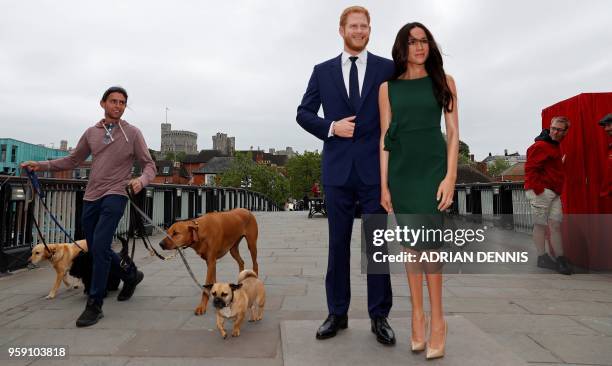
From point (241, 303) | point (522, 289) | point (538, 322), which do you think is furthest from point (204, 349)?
point (522, 289)

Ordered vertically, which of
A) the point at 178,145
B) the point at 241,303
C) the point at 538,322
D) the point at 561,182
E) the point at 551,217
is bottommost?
the point at 538,322

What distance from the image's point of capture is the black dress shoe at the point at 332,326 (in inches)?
108

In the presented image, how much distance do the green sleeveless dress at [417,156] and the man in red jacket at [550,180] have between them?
375 cm

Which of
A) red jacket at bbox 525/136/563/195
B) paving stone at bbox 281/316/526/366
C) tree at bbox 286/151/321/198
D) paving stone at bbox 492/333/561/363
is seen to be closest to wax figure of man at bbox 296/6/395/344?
paving stone at bbox 281/316/526/366

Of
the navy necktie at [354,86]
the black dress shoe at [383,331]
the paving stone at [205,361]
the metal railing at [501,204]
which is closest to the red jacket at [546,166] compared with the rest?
the navy necktie at [354,86]

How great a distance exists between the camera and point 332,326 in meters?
2.80

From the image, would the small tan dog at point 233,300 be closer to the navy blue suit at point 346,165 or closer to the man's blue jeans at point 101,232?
the navy blue suit at point 346,165

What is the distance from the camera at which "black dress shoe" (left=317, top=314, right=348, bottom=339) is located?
2744mm

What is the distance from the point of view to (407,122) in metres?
2.47

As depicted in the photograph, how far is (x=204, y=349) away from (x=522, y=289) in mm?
3593

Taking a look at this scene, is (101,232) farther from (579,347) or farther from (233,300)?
(579,347)

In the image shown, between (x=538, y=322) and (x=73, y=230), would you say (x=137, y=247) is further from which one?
(x=538, y=322)

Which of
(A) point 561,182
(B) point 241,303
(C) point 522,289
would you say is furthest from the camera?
(A) point 561,182

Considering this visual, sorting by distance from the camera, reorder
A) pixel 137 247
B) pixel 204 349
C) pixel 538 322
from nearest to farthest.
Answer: pixel 204 349, pixel 538 322, pixel 137 247
